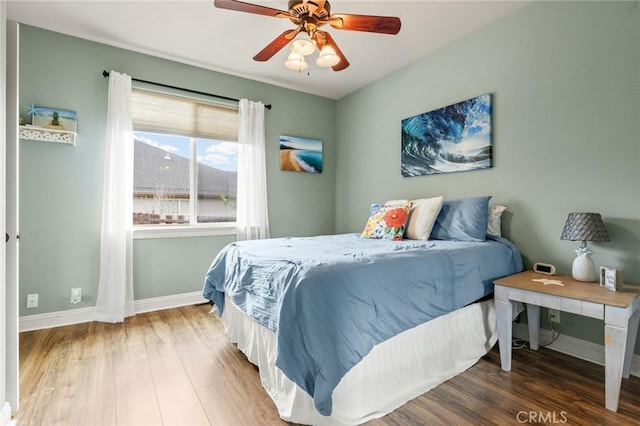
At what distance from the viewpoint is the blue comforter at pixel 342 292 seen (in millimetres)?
1353

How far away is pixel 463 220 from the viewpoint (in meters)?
2.49

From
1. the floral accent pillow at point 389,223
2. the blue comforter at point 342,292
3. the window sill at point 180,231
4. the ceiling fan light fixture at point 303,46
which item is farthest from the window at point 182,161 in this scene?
the floral accent pillow at point 389,223

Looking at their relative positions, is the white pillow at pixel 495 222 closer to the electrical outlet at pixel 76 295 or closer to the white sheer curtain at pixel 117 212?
the white sheer curtain at pixel 117 212

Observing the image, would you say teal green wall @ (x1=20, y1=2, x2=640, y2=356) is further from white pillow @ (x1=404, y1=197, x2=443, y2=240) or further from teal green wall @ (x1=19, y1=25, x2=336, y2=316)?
white pillow @ (x1=404, y1=197, x2=443, y2=240)

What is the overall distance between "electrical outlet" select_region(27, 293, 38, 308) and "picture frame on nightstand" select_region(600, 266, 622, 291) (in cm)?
421

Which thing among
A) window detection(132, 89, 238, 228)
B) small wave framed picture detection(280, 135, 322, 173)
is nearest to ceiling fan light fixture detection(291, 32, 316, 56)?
window detection(132, 89, 238, 228)

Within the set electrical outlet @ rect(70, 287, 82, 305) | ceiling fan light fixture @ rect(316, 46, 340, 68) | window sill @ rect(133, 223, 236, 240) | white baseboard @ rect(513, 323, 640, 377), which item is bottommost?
white baseboard @ rect(513, 323, 640, 377)

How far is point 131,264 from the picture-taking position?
9.69 feet

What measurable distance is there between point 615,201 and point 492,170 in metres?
Answer: 0.83

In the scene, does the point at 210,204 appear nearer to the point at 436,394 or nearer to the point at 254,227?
the point at 254,227

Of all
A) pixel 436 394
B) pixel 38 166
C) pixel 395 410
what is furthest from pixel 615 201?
pixel 38 166

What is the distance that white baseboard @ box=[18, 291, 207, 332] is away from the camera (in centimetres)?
264

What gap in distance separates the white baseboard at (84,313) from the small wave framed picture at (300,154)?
189 cm

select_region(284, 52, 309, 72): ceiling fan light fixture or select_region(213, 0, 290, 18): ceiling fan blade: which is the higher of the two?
select_region(213, 0, 290, 18): ceiling fan blade
